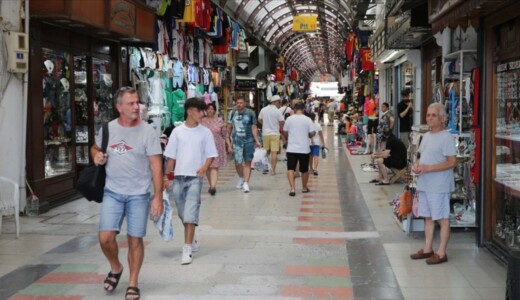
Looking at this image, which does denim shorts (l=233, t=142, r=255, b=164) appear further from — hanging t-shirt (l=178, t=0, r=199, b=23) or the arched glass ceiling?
the arched glass ceiling

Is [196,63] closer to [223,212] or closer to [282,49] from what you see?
[223,212]

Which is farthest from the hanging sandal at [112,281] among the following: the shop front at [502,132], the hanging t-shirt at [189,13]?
the hanging t-shirt at [189,13]

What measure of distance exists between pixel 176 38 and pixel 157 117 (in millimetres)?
2378

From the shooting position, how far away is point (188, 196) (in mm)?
6457

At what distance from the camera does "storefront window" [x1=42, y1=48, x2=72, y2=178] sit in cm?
959

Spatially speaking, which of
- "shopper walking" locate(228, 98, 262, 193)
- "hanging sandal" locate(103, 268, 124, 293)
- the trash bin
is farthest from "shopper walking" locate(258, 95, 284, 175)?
the trash bin

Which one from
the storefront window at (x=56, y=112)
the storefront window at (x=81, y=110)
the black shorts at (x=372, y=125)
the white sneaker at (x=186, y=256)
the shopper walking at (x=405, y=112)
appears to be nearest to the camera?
the white sneaker at (x=186, y=256)

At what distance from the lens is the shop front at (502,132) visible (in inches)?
237

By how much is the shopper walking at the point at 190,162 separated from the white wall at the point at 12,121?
293 cm

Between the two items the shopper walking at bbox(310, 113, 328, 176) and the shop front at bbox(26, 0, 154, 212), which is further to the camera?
the shopper walking at bbox(310, 113, 328, 176)

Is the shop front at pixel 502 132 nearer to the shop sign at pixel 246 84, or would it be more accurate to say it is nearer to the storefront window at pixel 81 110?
the storefront window at pixel 81 110

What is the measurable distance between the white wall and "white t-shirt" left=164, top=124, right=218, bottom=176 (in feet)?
9.62

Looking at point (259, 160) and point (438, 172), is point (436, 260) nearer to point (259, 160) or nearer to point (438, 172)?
point (438, 172)

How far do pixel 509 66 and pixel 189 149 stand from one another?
10.6 ft
